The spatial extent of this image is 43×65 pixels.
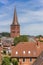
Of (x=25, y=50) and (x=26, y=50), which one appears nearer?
(x=25, y=50)

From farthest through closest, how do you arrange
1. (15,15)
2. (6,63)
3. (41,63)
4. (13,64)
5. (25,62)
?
1. (15,15)
2. (25,62)
3. (13,64)
4. (6,63)
5. (41,63)

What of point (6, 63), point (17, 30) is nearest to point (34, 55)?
point (6, 63)

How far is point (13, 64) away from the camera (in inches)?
1801

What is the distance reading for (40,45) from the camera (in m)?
56.3

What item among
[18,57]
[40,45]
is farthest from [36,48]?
[18,57]

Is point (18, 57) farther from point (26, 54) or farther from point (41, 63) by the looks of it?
point (41, 63)

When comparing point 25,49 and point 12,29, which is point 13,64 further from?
point 12,29

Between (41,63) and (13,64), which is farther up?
(41,63)

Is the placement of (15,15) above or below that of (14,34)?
above

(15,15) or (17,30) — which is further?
(17,30)

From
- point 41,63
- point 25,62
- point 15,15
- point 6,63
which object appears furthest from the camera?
point 15,15

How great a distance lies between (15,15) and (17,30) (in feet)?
47.6

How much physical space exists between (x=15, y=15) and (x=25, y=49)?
91.0m

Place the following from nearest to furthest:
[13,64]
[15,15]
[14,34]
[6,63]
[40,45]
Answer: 1. [6,63]
2. [13,64]
3. [40,45]
4. [15,15]
5. [14,34]
